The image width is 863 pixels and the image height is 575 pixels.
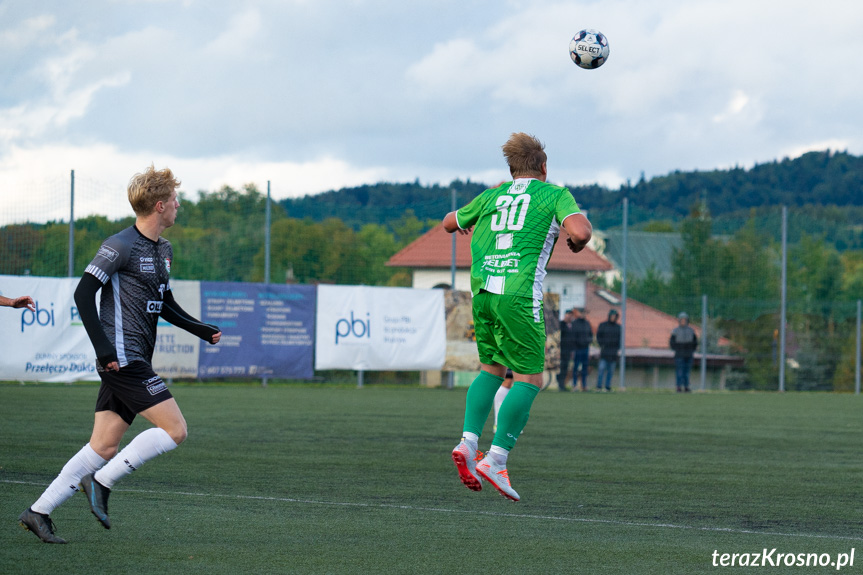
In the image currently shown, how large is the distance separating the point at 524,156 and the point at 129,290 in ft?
7.69

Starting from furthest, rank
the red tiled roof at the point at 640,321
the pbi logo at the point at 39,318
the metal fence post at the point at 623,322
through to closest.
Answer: the red tiled roof at the point at 640,321 → the metal fence post at the point at 623,322 → the pbi logo at the point at 39,318

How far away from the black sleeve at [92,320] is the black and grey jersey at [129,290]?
101 millimetres

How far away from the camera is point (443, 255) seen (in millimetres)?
30062

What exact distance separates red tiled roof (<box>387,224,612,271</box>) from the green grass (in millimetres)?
14972

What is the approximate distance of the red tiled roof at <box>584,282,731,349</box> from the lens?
26031 mm

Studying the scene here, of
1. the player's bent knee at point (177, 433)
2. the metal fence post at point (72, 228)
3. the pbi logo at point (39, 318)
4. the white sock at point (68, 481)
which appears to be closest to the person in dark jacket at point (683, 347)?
the metal fence post at point (72, 228)

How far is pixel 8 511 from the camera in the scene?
19.8 feet

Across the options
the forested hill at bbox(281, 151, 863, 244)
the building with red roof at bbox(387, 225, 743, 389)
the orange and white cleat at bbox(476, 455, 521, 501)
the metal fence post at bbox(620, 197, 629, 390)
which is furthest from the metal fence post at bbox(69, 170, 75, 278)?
the orange and white cleat at bbox(476, 455, 521, 501)

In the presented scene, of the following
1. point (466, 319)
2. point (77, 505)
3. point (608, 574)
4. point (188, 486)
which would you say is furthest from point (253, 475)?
point (466, 319)

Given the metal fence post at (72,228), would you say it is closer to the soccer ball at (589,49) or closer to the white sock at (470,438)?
the soccer ball at (589,49)

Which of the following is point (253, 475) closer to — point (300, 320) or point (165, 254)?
point (165, 254)

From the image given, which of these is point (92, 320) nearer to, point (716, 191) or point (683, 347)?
point (683, 347)

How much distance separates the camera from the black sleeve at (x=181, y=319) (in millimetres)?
5664

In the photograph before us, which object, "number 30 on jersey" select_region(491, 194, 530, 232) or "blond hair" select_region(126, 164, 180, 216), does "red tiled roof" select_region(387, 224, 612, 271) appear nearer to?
"number 30 on jersey" select_region(491, 194, 530, 232)
